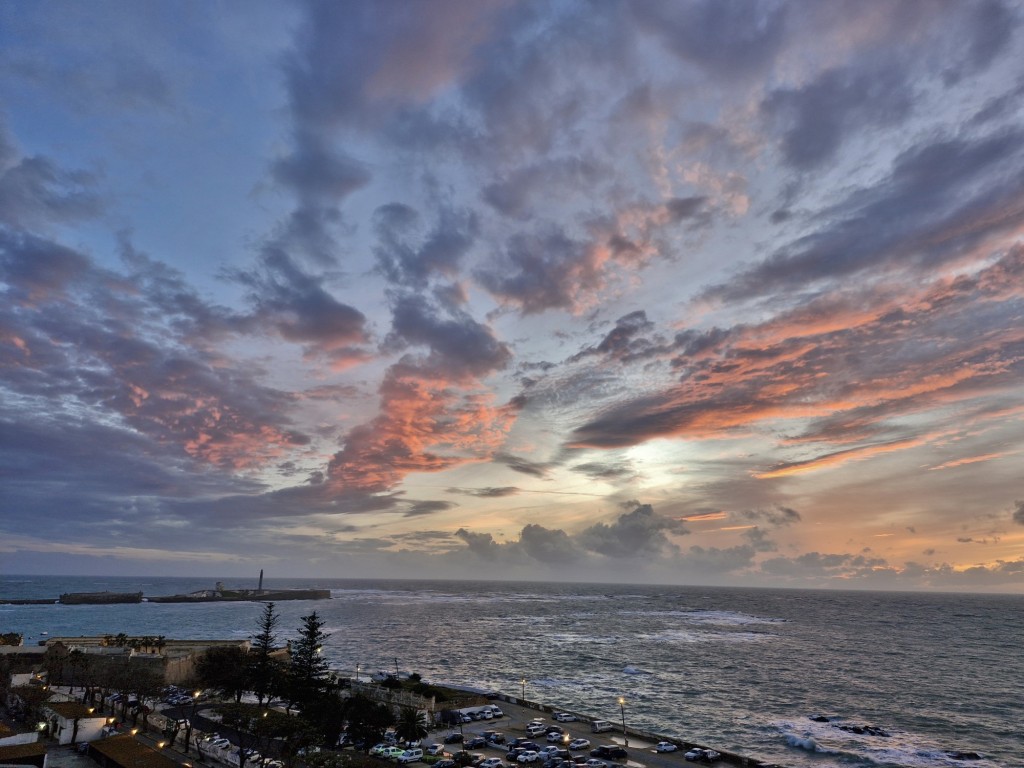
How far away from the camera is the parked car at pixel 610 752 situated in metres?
60.4

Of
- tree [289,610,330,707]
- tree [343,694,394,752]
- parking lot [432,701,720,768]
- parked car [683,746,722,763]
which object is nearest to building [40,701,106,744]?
tree [289,610,330,707]

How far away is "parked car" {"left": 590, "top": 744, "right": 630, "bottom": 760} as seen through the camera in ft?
198

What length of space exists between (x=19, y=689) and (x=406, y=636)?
376ft

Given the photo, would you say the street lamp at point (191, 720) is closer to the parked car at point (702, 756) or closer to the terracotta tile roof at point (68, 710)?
the terracotta tile roof at point (68, 710)

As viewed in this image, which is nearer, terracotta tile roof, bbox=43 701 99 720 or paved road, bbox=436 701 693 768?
terracotta tile roof, bbox=43 701 99 720

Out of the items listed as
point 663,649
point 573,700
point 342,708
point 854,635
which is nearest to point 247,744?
point 342,708

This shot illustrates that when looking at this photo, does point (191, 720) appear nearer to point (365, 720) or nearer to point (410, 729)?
Result: point (365, 720)

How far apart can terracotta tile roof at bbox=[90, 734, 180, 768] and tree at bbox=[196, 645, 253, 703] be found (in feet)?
70.8

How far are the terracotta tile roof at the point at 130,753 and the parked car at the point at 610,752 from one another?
38.7m

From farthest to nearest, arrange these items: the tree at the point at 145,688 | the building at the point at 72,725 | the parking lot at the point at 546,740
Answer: the tree at the point at 145,688
the parking lot at the point at 546,740
the building at the point at 72,725

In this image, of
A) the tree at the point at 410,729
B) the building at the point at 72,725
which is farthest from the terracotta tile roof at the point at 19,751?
the tree at the point at 410,729

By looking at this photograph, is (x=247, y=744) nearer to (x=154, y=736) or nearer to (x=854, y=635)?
(x=154, y=736)

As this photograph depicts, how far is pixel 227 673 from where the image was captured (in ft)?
251

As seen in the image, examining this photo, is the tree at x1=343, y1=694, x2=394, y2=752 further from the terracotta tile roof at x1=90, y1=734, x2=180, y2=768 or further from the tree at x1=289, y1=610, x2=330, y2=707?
the terracotta tile roof at x1=90, y1=734, x2=180, y2=768
